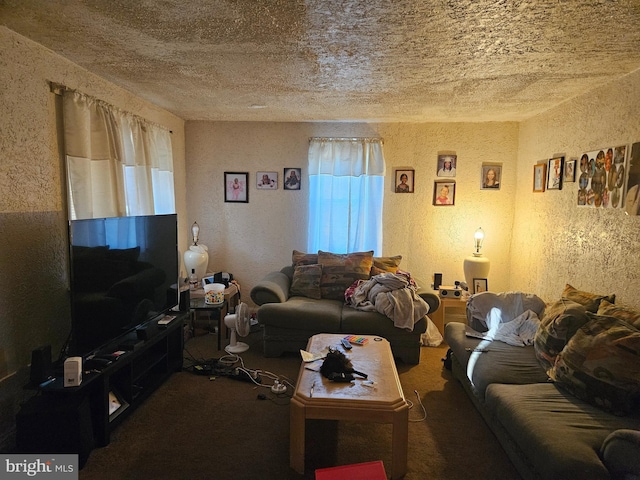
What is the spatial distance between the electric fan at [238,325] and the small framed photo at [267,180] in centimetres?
164

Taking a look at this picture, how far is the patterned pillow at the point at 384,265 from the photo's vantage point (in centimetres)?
414

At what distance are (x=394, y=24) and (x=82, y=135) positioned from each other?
2135 mm

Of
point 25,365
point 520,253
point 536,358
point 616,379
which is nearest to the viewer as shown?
point 616,379

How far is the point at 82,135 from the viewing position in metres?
2.68

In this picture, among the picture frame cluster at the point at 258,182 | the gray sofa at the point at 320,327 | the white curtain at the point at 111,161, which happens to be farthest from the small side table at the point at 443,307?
the white curtain at the point at 111,161

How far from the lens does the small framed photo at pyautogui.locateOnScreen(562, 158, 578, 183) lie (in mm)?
3289

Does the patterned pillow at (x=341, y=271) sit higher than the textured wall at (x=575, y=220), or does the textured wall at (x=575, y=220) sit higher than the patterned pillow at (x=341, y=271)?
the textured wall at (x=575, y=220)

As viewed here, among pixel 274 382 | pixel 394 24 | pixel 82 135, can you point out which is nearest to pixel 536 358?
pixel 274 382

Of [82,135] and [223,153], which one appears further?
[223,153]

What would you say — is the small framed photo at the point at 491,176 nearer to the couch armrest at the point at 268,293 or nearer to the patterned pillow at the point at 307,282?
the patterned pillow at the point at 307,282

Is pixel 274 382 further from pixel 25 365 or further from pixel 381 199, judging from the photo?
pixel 381 199

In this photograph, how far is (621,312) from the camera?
7.59ft

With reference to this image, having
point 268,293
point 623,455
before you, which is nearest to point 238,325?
point 268,293

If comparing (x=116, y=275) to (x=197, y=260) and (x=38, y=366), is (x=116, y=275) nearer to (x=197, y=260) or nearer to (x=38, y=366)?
(x=38, y=366)
